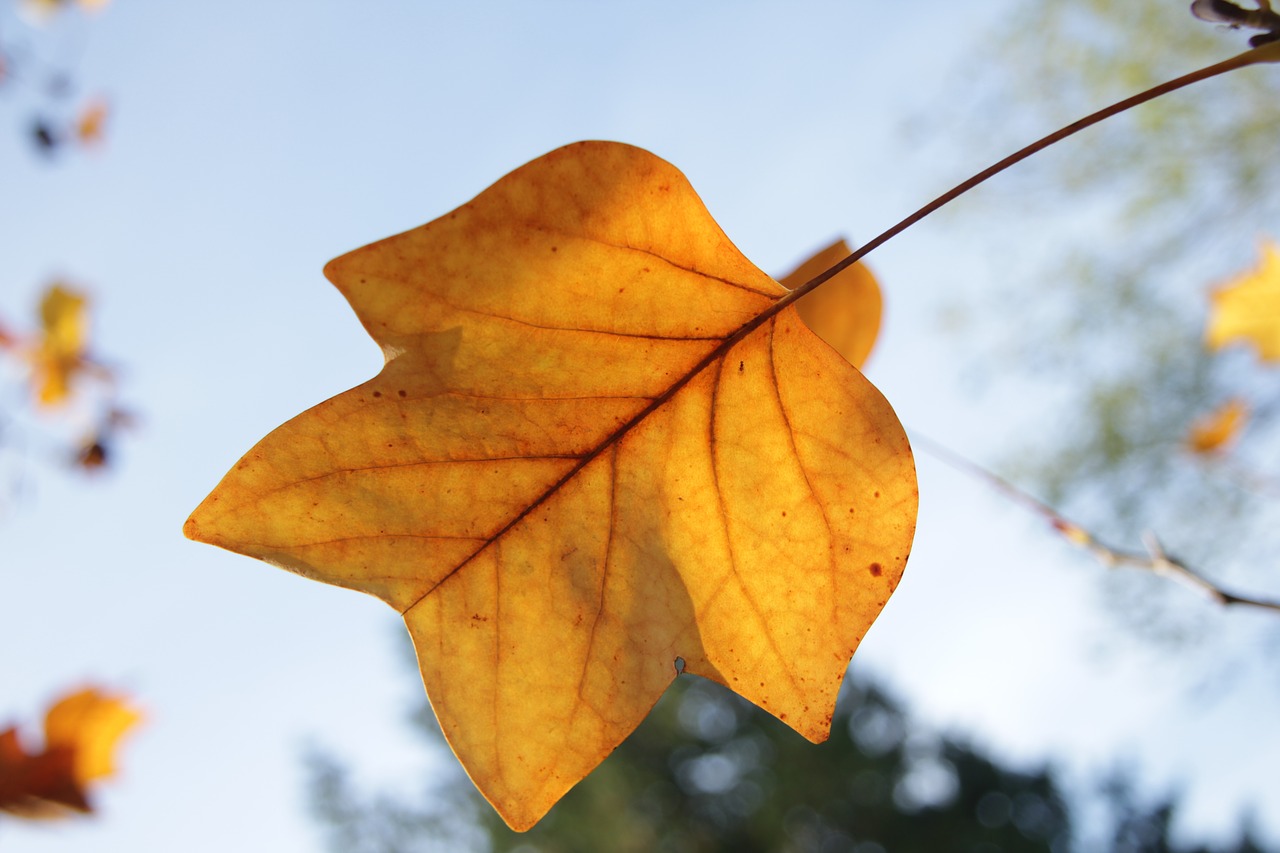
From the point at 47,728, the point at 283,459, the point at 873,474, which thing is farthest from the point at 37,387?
the point at 873,474

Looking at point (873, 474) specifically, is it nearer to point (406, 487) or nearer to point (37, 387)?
point (406, 487)

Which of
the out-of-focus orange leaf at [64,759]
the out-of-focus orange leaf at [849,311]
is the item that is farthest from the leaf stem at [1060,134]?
the out-of-focus orange leaf at [64,759]

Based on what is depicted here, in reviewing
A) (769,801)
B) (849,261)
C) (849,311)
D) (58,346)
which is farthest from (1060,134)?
(769,801)

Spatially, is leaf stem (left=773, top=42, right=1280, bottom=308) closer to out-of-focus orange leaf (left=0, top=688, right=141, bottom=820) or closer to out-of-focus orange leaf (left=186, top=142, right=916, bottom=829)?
out-of-focus orange leaf (left=186, top=142, right=916, bottom=829)

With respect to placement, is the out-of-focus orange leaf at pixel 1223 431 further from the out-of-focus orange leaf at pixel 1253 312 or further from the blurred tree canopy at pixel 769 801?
the blurred tree canopy at pixel 769 801


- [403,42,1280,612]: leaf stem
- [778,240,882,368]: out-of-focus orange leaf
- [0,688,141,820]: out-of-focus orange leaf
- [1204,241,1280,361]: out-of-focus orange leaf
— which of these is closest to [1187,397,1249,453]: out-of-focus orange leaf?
[1204,241,1280,361]: out-of-focus orange leaf

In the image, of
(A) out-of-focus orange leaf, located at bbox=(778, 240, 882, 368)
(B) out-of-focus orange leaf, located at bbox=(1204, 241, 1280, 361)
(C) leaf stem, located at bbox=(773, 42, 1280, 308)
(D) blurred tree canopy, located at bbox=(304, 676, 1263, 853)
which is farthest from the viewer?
(D) blurred tree canopy, located at bbox=(304, 676, 1263, 853)
